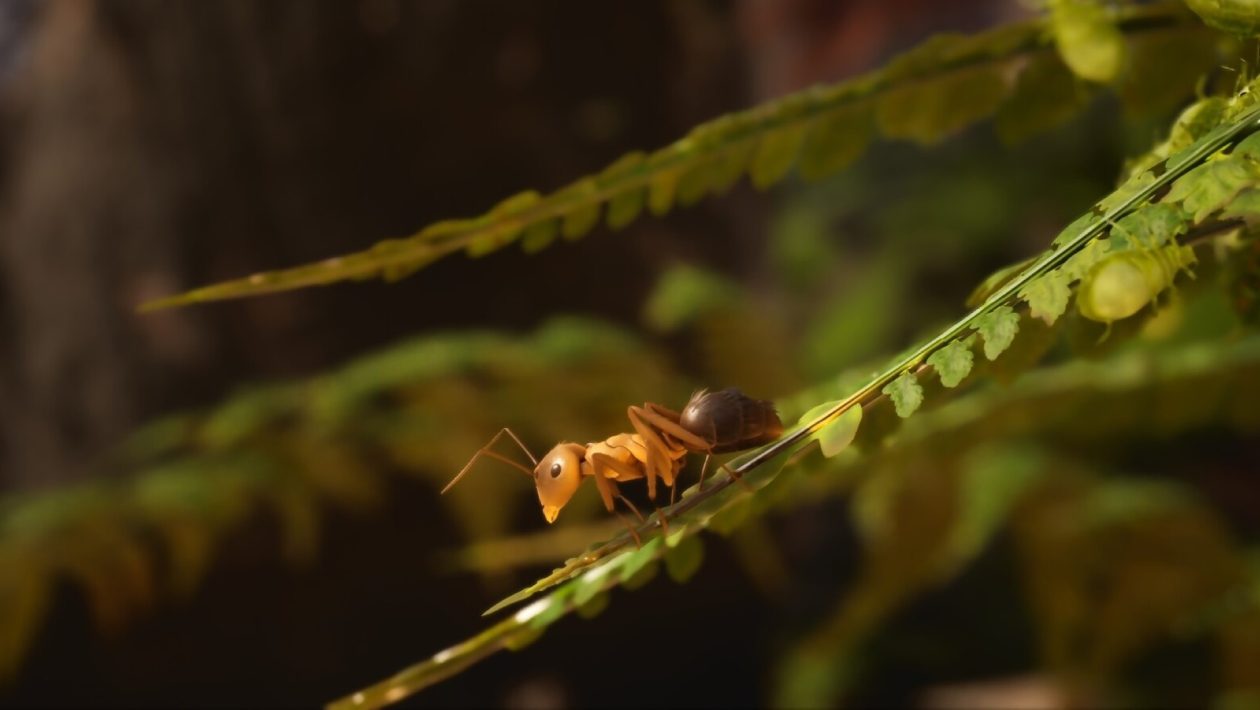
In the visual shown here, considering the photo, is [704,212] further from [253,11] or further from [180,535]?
[180,535]

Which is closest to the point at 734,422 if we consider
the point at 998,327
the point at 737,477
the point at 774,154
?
the point at 737,477

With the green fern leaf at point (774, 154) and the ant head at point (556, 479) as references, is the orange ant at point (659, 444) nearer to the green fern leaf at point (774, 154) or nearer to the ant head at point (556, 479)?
the ant head at point (556, 479)

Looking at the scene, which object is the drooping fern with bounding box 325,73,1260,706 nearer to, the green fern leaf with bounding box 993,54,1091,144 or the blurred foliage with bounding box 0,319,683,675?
the green fern leaf with bounding box 993,54,1091,144

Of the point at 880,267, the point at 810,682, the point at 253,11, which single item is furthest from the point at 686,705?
the point at 880,267

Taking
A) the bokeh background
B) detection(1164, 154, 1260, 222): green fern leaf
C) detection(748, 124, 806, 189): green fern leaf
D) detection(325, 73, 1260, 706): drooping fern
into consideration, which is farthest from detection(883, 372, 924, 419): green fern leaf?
the bokeh background

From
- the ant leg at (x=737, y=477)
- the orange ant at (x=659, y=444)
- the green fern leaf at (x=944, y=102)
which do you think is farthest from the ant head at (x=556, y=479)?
the green fern leaf at (x=944, y=102)

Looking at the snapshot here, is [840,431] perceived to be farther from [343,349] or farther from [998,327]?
[343,349]
